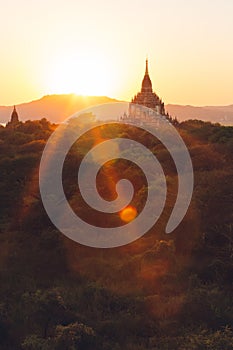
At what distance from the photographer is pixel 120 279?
17.5 metres

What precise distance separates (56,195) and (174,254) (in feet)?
23.7

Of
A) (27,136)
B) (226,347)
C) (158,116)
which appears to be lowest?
(226,347)

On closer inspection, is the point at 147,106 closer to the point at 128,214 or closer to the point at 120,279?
the point at 128,214

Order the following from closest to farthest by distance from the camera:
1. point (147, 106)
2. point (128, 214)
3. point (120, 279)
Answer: point (120, 279), point (128, 214), point (147, 106)

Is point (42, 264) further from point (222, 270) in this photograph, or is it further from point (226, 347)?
point (226, 347)

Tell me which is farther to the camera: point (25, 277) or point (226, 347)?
point (25, 277)

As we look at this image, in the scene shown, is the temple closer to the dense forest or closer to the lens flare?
the dense forest

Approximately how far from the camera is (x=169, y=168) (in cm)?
2825

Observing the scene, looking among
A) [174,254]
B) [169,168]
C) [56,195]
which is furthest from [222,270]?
[169,168]

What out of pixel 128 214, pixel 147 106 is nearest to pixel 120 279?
pixel 128 214

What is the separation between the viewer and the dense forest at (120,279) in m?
14.5

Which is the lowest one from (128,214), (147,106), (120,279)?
(120,279)

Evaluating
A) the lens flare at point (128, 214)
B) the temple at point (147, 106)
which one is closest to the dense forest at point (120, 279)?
the lens flare at point (128, 214)

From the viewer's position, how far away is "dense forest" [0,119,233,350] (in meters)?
14.5
